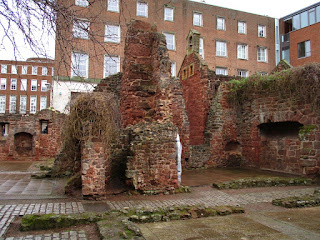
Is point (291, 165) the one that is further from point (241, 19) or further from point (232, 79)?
point (241, 19)

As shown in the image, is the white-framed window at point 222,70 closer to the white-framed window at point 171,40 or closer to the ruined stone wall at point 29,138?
the white-framed window at point 171,40

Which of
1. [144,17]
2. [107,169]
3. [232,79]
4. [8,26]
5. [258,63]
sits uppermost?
[144,17]

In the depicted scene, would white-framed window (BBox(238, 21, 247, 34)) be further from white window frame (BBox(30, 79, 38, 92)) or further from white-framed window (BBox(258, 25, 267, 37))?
white window frame (BBox(30, 79, 38, 92))

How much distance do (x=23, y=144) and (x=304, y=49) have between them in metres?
27.2

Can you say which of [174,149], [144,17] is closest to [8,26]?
[174,149]

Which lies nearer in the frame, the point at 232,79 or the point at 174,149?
the point at 174,149

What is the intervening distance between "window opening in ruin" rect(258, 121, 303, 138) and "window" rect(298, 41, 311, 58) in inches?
686

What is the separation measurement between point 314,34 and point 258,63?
630 centimetres

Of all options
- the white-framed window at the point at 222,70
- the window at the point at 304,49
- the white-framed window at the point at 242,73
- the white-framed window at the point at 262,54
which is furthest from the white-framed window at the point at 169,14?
the window at the point at 304,49

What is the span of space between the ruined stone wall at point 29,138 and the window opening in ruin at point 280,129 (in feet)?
44.4

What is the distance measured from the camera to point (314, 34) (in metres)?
26.3

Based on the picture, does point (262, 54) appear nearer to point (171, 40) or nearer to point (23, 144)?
point (171, 40)

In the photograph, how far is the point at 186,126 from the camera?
46.9ft

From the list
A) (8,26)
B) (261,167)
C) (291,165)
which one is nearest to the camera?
(8,26)
